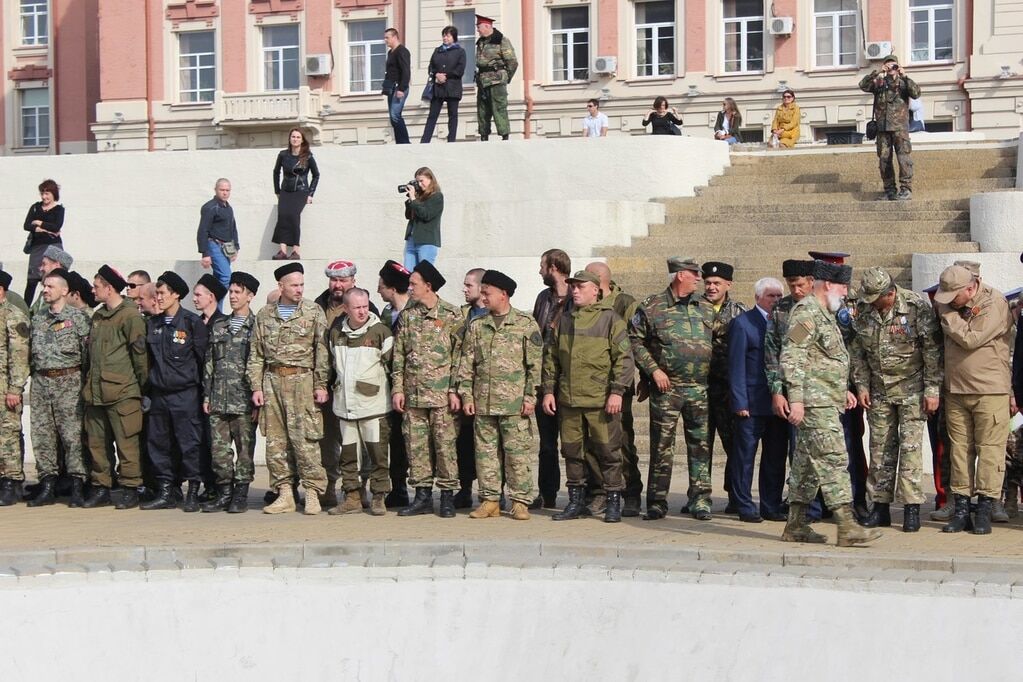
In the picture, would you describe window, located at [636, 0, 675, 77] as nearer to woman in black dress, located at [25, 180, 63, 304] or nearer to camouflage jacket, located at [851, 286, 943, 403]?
woman in black dress, located at [25, 180, 63, 304]

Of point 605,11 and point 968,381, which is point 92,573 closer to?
point 968,381

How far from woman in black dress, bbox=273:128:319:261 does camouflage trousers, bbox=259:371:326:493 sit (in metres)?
7.87

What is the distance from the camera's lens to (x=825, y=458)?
1007 cm

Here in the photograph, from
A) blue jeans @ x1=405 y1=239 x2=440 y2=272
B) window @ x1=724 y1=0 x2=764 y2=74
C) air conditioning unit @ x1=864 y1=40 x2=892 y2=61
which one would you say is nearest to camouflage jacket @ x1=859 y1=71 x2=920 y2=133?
blue jeans @ x1=405 y1=239 x2=440 y2=272

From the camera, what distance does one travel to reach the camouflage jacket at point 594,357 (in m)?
11.4

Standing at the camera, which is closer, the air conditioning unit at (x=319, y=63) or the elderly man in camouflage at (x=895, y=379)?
the elderly man in camouflage at (x=895, y=379)

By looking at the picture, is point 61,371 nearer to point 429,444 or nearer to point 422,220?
point 429,444

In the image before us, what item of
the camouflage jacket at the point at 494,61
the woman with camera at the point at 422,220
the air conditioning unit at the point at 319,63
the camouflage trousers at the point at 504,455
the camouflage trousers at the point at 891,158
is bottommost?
the camouflage trousers at the point at 504,455

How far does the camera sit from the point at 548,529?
1099cm

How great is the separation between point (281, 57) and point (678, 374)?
32.0 meters

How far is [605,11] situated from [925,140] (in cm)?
1644

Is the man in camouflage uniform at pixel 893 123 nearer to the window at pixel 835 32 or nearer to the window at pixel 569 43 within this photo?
the window at pixel 835 32

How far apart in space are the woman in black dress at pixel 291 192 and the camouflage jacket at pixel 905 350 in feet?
33.5

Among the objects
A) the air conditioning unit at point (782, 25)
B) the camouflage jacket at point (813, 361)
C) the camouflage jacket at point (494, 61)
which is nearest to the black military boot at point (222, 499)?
the camouflage jacket at point (813, 361)
